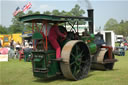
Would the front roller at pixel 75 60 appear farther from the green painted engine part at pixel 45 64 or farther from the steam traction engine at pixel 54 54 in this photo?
the green painted engine part at pixel 45 64

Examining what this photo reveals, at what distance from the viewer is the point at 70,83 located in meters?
5.78

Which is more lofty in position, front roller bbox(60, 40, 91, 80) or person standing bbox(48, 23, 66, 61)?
person standing bbox(48, 23, 66, 61)

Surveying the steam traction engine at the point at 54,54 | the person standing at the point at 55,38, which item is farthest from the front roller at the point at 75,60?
the person standing at the point at 55,38

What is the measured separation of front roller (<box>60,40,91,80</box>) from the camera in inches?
231

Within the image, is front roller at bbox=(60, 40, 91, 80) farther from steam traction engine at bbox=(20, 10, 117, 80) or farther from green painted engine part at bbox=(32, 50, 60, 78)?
green painted engine part at bbox=(32, 50, 60, 78)

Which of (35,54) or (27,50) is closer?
(35,54)

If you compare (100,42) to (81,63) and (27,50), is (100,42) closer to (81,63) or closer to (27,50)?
(81,63)

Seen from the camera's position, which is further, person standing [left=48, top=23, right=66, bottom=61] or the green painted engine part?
person standing [left=48, top=23, right=66, bottom=61]

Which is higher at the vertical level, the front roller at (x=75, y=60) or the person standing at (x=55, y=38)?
the person standing at (x=55, y=38)

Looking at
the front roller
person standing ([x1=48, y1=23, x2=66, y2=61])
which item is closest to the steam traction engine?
the front roller

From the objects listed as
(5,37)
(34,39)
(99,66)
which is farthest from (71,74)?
(5,37)

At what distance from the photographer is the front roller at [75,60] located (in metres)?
5.88

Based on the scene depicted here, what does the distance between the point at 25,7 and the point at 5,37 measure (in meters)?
5.81

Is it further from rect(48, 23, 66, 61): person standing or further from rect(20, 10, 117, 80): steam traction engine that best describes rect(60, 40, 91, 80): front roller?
rect(48, 23, 66, 61): person standing
